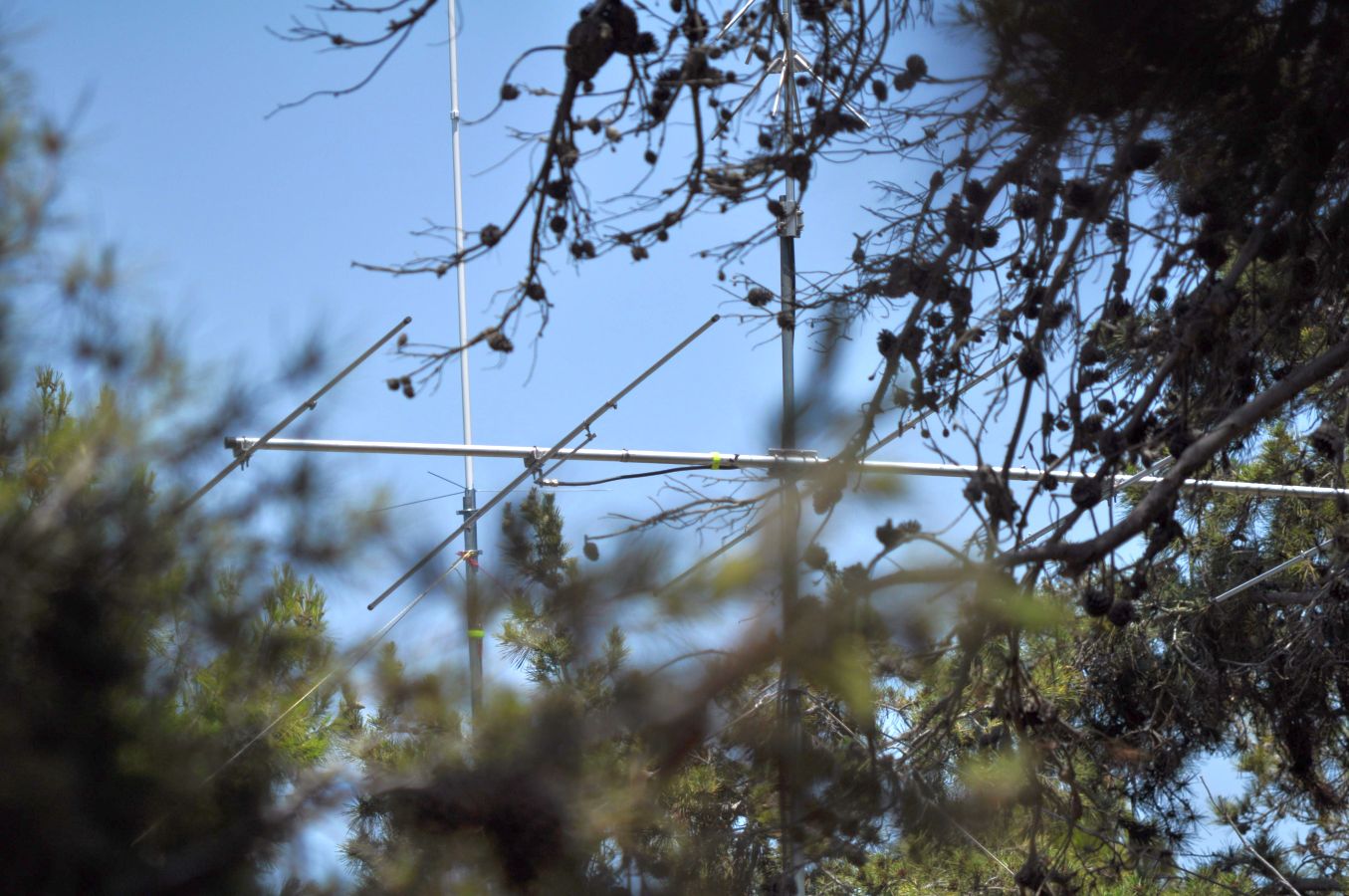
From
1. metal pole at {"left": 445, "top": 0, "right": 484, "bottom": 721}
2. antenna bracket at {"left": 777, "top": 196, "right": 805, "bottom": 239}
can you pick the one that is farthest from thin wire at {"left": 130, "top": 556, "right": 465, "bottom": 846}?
antenna bracket at {"left": 777, "top": 196, "right": 805, "bottom": 239}

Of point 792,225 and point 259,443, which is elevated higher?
point 792,225

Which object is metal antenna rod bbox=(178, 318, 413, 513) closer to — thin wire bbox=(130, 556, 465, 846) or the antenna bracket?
thin wire bbox=(130, 556, 465, 846)

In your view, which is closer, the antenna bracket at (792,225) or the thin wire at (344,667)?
the thin wire at (344,667)

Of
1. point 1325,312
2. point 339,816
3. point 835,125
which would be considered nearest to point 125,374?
point 339,816

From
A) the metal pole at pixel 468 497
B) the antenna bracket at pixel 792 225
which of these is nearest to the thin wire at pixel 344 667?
Answer: the metal pole at pixel 468 497

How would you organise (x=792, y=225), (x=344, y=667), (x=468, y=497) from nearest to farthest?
(x=344, y=667)
(x=792, y=225)
(x=468, y=497)

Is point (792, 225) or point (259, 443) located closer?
point (259, 443)

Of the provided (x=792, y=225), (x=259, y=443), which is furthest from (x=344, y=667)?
(x=792, y=225)

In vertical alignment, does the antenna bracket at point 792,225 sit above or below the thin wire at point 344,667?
above

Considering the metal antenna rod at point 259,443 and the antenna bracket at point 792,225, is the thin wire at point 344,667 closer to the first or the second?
the metal antenna rod at point 259,443

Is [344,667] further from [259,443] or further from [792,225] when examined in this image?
[792,225]

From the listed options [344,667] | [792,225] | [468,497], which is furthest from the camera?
[468,497]

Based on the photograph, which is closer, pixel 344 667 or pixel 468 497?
pixel 344 667

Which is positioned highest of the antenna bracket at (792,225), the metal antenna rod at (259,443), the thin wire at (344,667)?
the antenna bracket at (792,225)
